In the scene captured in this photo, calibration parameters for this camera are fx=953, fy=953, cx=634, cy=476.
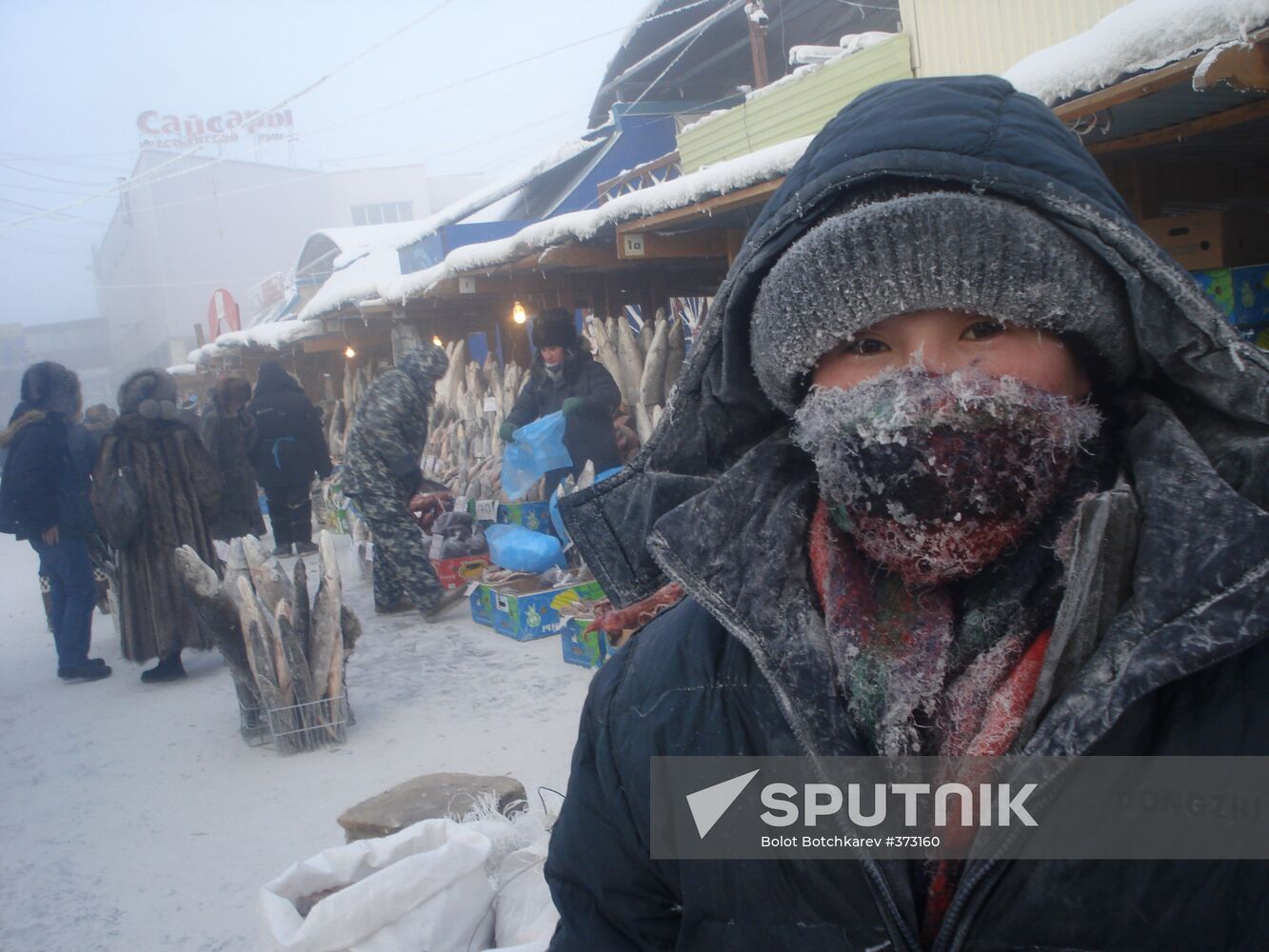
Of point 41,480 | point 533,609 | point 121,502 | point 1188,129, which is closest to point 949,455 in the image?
point 1188,129

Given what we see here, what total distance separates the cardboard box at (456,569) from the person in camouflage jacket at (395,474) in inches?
11.9

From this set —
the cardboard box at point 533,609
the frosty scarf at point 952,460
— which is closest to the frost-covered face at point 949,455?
the frosty scarf at point 952,460

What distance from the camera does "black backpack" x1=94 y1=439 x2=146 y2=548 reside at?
5676 millimetres

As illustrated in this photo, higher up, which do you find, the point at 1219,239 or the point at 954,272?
the point at 1219,239

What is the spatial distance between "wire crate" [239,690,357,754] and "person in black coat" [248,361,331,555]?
15.4 ft

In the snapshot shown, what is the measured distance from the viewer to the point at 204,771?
4500 millimetres

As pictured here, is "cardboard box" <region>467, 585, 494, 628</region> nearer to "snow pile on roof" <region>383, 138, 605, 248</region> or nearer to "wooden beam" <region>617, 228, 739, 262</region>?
"wooden beam" <region>617, 228, 739, 262</region>

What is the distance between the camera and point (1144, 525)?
0.95m

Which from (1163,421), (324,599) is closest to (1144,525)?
(1163,421)

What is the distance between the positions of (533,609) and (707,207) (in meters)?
2.70

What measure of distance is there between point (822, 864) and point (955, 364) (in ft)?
1.85

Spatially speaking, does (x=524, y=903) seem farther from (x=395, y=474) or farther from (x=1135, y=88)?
(x=395, y=474)

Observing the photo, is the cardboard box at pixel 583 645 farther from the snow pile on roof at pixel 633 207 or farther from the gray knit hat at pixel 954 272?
the gray knit hat at pixel 954 272

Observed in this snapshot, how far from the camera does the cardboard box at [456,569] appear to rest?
23.4 ft
